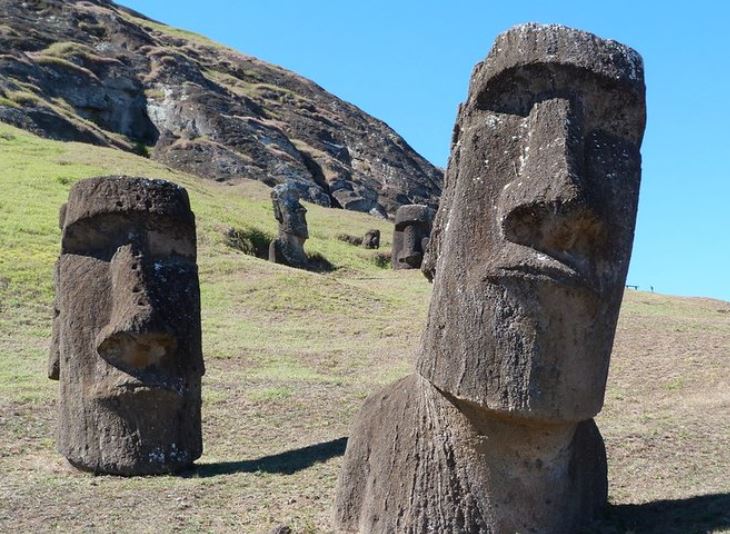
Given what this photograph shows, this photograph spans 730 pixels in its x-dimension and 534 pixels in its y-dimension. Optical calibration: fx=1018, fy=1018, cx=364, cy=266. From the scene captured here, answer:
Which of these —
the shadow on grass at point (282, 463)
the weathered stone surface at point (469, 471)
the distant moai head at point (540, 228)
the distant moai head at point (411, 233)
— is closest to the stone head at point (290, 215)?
the distant moai head at point (411, 233)

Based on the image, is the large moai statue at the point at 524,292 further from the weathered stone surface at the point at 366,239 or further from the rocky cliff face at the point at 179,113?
the rocky cliff face at the point at 179,113

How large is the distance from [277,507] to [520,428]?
288 centimetres

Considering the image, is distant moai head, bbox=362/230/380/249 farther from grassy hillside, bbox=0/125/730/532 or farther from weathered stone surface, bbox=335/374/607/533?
weathered stone surface, bbox=335/374/607/533

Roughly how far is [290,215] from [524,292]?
24.6m

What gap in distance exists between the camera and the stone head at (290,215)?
29.5m

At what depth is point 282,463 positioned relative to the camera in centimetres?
971

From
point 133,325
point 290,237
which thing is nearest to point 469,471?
point 133,325

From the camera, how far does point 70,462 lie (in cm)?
967

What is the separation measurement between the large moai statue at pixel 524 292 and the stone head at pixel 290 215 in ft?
78.3

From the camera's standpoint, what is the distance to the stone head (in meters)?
29.5

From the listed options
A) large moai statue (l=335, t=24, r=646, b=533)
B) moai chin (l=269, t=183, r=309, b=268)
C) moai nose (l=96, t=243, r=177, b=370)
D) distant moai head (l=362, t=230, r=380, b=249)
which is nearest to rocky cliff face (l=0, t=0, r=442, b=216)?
distant moai head (l=362, t=230, r=380, b=249)

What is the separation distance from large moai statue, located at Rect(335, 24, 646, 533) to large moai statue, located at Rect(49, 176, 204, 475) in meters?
4.14

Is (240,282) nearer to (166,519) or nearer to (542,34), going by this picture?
(166,519)

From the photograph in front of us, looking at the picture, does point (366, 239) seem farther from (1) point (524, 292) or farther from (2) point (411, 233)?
(1) point (524, 292)
